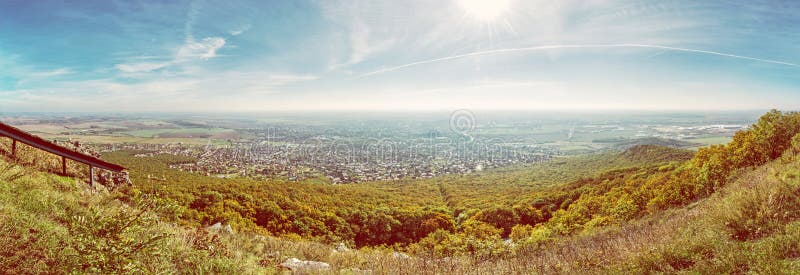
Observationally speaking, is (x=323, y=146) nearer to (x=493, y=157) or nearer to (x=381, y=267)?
(x=493, y=157)

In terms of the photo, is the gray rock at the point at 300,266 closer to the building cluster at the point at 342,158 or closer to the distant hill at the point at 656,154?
the distant hill at the point at 656,154

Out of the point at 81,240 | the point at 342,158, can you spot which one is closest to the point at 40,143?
the point at 81,240

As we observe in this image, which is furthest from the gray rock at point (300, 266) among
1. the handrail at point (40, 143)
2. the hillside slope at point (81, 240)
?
the handrail at point (40, 143)

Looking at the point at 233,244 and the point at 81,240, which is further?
the point at 233,244

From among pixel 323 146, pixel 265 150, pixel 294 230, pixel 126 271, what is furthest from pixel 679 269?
pixel 323 146

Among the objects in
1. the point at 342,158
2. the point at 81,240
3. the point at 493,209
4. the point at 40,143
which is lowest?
the point at 342,158

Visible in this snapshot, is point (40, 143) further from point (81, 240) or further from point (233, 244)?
point (81, 240)

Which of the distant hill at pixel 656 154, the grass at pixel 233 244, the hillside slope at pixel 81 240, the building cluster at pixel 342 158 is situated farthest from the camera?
the building cluster at pixel 342 158

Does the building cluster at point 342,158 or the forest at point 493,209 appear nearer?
the forest at point 493,209

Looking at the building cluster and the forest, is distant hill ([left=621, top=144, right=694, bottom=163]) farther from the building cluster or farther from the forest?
the building cluster

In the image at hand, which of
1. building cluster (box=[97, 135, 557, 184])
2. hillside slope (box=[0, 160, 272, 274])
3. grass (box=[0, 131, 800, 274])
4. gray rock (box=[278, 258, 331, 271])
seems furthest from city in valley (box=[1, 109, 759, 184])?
gray rock (box=[278, 258, 331, 271])

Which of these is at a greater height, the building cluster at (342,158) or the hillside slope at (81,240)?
the hillside slope at (81,240)
